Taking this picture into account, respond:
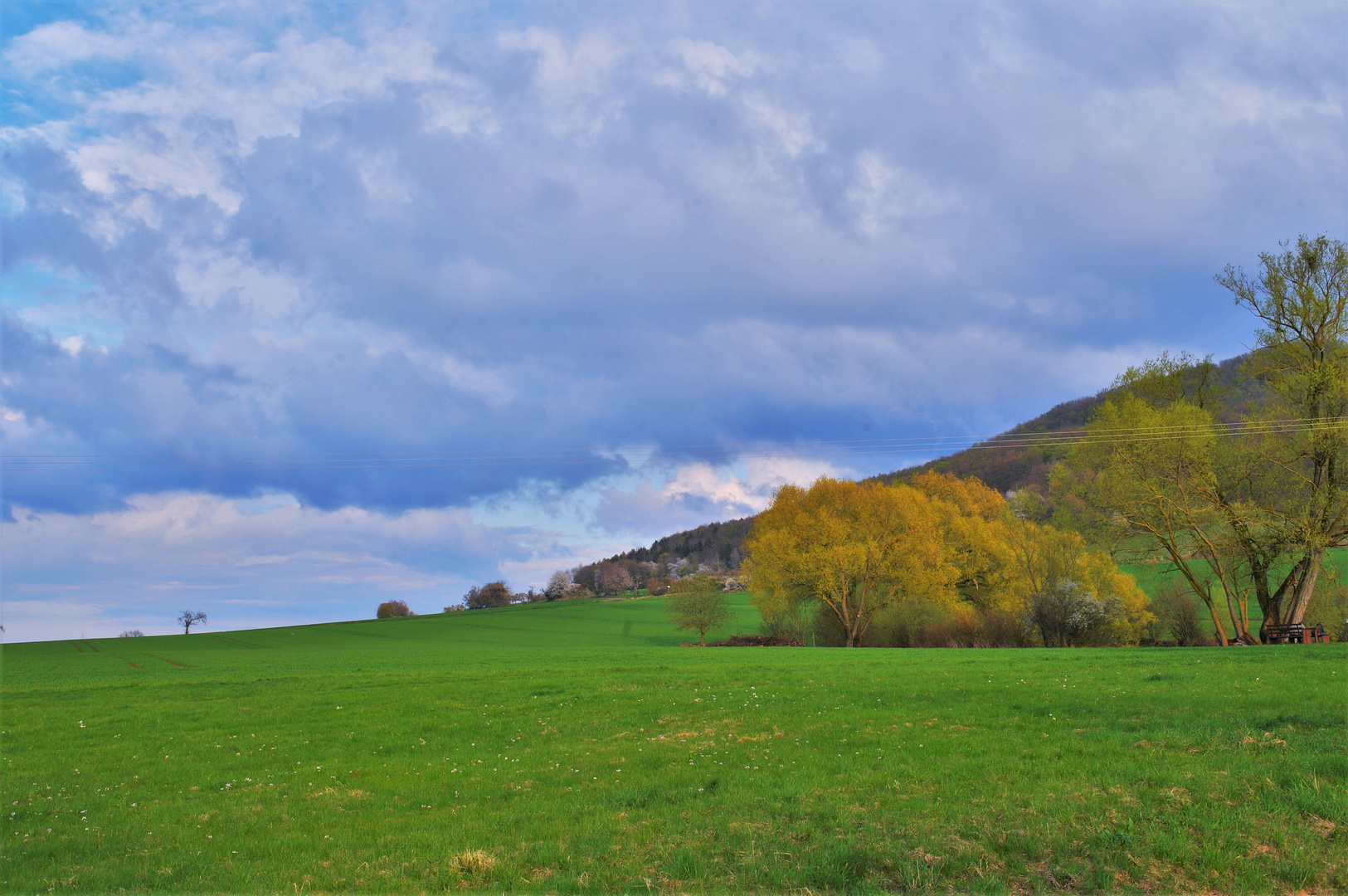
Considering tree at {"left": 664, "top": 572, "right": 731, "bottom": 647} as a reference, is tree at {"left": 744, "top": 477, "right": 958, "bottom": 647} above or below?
above

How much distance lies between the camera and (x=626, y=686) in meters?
23.0

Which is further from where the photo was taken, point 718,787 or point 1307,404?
point 1307,404

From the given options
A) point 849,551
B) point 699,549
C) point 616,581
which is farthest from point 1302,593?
point 699,549

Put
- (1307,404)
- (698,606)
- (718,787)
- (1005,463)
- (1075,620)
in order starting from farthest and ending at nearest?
(1005,463), (698,606), (1075,620), (1307,404), (718,787)

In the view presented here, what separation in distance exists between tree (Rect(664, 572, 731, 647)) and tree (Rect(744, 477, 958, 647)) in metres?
13.7

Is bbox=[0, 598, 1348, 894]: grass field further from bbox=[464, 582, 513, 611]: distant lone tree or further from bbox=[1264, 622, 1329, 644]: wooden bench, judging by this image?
bbox=[464, 582, 513, 611]: distant lone tree

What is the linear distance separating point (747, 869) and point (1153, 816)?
4673 mm

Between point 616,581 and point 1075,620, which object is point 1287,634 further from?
point 616,581

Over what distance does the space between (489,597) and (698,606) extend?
82.7 m

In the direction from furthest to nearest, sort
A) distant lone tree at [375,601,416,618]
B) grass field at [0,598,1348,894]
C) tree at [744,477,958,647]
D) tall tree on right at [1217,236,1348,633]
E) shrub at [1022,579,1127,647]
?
distant lone tree at [375,601,416,618] → tree at [744,477,958,647] → shrub at [1022,579,1127,647] → tall tree on right at [1217,236,1348,633] → grass field at [0,598,1348,894]

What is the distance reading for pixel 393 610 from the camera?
131 metres

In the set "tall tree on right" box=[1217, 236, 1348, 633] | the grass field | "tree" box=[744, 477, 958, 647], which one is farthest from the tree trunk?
"tree" box=[744, 477, 958, 647]

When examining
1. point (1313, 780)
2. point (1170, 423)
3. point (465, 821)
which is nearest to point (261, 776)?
point (465, 821)

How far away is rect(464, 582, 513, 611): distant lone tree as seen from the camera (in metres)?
142
